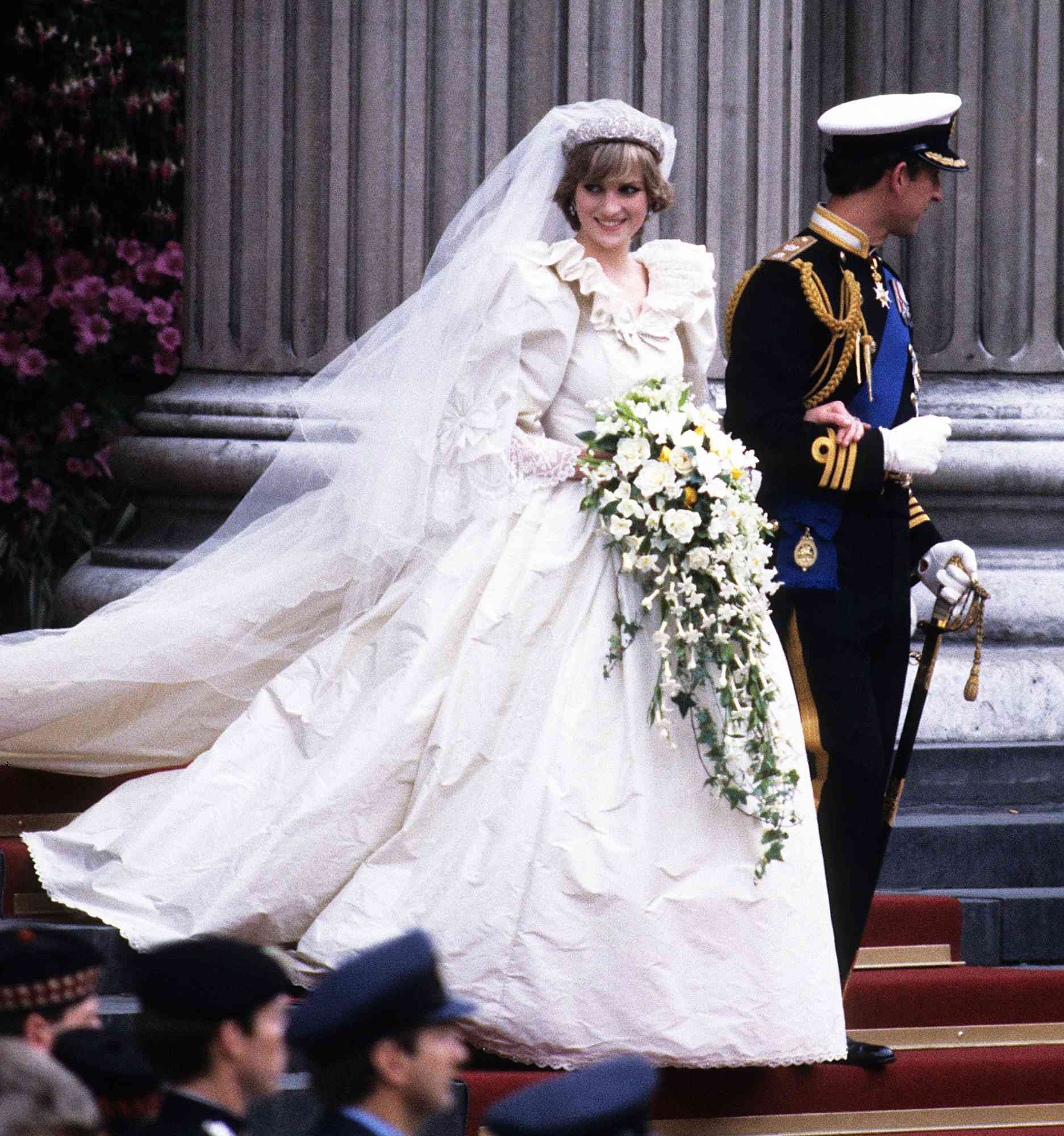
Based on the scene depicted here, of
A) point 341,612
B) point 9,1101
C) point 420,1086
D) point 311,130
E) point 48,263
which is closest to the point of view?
point 9,1101

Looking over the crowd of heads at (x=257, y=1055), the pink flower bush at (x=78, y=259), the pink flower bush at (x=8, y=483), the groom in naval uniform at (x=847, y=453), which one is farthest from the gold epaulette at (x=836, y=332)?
the pink flower bush at (x=8, y=483)

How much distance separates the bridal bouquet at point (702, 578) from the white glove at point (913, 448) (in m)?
0.30

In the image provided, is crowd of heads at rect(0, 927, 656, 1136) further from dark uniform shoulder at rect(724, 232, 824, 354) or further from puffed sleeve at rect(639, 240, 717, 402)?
puffed sleeve at rect(639, 240, 717, 402)

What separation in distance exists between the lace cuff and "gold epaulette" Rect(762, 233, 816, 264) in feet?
1.89

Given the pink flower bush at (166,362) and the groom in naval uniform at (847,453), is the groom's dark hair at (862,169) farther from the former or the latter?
the pink flower bush at (166,362)

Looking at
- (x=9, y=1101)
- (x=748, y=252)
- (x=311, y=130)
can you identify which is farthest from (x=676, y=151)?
(x=9, y=1101)

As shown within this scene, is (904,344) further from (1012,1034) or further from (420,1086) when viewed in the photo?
(420,1086)

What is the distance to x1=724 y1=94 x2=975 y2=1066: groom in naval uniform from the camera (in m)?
4.63

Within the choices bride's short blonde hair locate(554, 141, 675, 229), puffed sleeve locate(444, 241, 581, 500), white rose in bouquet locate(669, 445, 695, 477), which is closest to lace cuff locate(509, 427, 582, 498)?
puffed sleeve locate(444, 241, 581, 500)

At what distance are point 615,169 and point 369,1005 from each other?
2.72m

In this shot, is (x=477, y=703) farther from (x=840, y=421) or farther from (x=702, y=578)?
(x=840, y=421)

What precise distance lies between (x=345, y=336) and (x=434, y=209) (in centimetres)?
44

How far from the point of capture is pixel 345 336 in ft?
21.4

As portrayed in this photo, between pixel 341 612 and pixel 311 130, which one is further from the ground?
pixel 311 130
